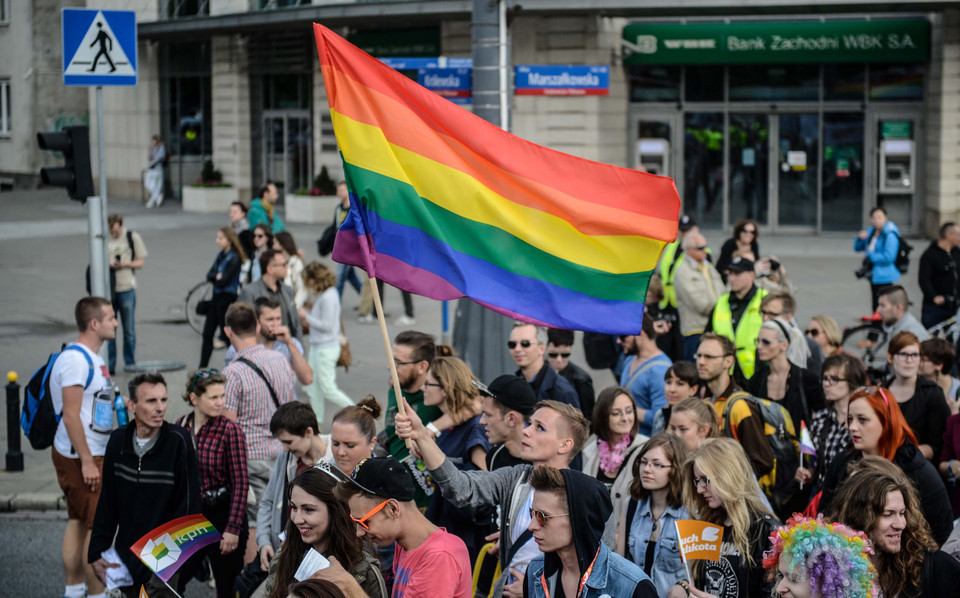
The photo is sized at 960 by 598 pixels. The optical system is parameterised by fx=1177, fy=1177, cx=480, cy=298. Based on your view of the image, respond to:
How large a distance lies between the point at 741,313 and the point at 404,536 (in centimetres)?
585

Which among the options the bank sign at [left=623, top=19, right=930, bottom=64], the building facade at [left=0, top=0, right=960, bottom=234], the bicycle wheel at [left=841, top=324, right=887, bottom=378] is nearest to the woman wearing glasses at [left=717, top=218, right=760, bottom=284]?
the bicycle wheel at [left=841, top=324, right=887, bottom=378]

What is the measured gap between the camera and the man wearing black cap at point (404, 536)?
4383 millimetres

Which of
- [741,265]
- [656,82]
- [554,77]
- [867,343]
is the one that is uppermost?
[656,82]

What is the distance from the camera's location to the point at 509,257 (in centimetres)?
564

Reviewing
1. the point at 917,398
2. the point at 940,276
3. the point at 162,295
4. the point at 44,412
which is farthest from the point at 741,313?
the point at 162,295

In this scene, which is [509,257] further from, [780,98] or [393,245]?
[780,98]

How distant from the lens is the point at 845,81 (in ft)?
83.1

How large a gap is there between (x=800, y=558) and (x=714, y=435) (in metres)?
2.22

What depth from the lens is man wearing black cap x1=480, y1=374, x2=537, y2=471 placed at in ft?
18.5

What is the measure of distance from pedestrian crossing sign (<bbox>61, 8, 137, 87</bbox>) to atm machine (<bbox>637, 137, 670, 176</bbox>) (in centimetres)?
1808

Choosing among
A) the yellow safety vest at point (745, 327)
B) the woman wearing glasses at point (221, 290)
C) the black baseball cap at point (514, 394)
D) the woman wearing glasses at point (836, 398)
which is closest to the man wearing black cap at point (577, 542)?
the black baseball cap at point (514, 394)

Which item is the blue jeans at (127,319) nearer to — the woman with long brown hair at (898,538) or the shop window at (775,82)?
the woman with long brown hair at (898,538)

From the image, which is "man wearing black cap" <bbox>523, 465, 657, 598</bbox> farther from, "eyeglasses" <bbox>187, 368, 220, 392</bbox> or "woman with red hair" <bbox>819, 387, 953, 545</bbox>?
"eyeglasses" <bbox>187, 368, 220, 392</bbox>

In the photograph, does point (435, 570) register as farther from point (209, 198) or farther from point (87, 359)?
point (209, 198)
